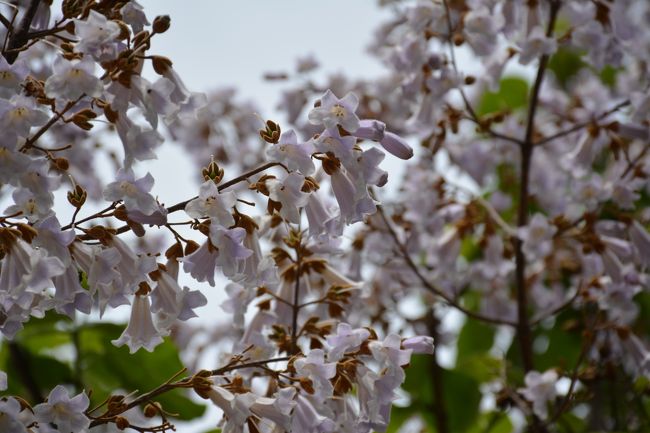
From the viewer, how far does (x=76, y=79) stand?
104 cm

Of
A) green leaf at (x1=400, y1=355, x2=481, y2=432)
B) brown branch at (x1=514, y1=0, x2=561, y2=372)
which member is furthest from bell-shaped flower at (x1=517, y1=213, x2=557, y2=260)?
green leaf at (x1=400, y1=355, x2=481, y2=432)

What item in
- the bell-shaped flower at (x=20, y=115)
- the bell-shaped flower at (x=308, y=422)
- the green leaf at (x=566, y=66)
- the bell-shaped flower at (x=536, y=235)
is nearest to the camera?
the bell-shaped flower at (x=20, y=115)

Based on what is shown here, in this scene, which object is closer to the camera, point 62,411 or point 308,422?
point 62,411

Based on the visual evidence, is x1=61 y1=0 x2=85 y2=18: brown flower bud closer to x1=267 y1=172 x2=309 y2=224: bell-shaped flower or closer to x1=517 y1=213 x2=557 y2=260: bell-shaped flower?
x1=267 y1=172 x2=309 y2=224: bell-shaped flower

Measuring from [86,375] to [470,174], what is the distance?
4.50 feet

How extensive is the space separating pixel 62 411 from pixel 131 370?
1.15 m

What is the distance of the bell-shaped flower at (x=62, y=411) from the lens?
42.4 inches

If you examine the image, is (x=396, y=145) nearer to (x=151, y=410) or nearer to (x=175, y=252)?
(x=175, y=252)

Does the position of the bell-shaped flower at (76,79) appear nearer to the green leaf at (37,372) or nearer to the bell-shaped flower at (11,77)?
the bell-shaped flower at (11,77)

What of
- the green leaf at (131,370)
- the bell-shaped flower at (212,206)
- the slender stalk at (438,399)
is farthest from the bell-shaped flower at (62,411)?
the slender stalk at (438,399)

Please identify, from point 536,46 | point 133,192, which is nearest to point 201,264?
point 133,192

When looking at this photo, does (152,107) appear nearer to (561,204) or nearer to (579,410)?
(561,204)

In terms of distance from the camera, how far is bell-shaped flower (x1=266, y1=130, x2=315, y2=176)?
1.09 meters

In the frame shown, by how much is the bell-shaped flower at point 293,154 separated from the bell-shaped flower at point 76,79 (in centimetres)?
23
